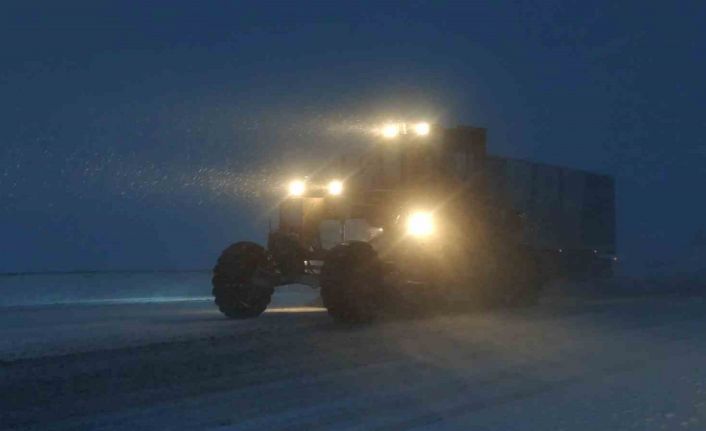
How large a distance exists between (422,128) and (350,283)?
5057mm

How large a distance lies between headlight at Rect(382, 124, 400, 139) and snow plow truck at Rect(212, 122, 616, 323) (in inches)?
1.0

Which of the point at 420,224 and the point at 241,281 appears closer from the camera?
the point at 241,281

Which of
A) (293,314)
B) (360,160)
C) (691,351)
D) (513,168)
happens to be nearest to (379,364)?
(691,351)

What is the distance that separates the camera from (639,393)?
11.1 metres

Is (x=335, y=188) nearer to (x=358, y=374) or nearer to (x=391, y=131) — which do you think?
(x=391, y=131)

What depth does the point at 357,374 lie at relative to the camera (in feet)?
40.4

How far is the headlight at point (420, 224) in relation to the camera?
19688 millimetres

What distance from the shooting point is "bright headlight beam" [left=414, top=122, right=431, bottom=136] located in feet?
68.6

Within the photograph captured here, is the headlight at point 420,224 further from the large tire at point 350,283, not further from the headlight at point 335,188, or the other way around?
the large tire at point 350,283

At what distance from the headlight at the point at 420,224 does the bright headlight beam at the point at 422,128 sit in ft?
5.93

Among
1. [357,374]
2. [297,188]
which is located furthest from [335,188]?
[357,374]

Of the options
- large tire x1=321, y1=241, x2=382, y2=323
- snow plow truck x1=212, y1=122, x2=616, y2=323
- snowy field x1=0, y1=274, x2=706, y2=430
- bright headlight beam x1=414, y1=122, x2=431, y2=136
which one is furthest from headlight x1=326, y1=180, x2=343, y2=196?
large tire x1=321, y1=241, x2=382, y2=323

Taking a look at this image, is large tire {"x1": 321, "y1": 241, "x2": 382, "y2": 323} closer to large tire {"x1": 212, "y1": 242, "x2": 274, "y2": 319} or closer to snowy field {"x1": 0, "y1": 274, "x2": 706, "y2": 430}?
snowy field {"x1": 0, "y1": 274, "x2": 706, "y2": 430}

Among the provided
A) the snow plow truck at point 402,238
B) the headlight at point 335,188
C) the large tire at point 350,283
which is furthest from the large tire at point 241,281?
the large tire at point 350,283
